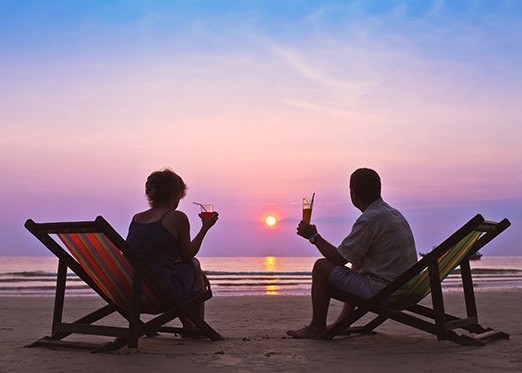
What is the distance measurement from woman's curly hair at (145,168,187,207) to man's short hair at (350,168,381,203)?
1408 millimetres

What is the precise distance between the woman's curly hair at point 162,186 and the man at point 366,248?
103 centimetres

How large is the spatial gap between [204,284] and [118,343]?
1.09 m

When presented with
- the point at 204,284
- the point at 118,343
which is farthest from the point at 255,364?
Answer: the point at 204,284

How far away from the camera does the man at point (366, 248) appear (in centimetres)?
559

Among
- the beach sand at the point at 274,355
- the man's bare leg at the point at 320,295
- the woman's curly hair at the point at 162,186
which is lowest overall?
the beach sand at the point at 274,355

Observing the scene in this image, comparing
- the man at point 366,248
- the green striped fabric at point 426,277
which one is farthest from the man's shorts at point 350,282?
the green striped fabric at point 426,277

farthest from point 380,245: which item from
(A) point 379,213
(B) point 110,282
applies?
(B) point 110,282

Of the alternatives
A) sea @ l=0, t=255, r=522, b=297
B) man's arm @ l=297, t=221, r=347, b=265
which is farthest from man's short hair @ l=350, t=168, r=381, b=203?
sea @ l=0, t=255, r=522, b=297

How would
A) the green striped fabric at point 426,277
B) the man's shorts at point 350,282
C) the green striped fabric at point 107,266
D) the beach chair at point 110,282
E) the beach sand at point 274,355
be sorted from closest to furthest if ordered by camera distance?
the beach sand at point 274,355 → the beach chair at point 110,282 → the green striped fabric at point 107,266 → the green striped fabric at point 426,277 → the man's shorts at point 350,282

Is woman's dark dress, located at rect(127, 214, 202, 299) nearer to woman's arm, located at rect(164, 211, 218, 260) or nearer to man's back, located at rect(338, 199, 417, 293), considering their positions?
woman's arm, located at rect(164, 211, 218, 260)

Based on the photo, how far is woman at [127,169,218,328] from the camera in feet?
18.4

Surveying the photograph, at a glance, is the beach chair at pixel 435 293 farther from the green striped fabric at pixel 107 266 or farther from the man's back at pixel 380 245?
the green striped fabric at pixel 107 266

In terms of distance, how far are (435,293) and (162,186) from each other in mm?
2223

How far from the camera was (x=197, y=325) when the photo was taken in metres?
5.72
